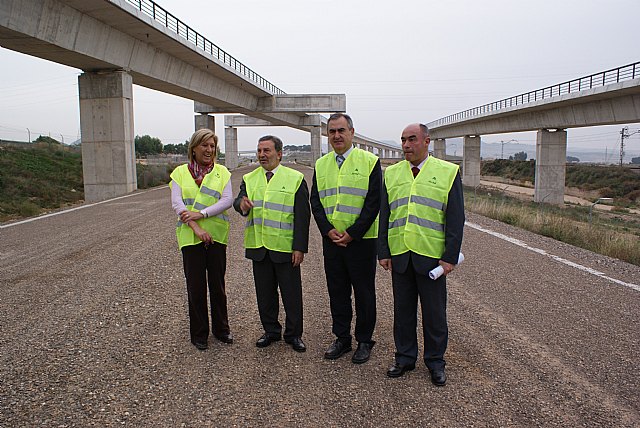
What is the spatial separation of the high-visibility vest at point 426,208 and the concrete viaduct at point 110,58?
593 inches

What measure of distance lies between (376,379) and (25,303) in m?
4.33

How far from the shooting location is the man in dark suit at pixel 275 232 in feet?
15.1

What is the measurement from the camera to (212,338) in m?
5.00

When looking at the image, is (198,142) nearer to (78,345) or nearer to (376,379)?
(78,345)

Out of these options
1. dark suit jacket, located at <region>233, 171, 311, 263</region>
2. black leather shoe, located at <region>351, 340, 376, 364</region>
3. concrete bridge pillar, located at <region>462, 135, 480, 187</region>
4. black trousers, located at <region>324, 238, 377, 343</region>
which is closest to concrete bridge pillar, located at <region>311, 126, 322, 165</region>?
concrete bridge pillar, located at <region>462, 135, 480, 187</region>

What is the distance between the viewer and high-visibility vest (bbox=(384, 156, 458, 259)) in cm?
409

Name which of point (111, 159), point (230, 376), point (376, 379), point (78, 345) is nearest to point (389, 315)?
point (376, 379)

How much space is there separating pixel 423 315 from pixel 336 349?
0.85m

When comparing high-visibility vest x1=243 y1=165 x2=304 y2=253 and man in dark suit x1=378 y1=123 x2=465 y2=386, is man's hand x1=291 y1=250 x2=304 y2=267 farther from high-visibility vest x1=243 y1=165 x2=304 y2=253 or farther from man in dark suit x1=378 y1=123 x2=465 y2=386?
man in dark suit x1=378 y1=123 x2=465 y2=386

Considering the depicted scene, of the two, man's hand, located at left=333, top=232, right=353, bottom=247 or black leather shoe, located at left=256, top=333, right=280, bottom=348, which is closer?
man's hand, located at left=333, top=232, right=353, bottom=247

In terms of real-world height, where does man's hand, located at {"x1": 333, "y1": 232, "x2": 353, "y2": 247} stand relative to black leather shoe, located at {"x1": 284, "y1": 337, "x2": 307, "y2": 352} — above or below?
above

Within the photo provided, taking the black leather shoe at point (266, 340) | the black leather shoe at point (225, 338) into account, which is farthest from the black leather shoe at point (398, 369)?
the black leather shoe at point (225, 338)

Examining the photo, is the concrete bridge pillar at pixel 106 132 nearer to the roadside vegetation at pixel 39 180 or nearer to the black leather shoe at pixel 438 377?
the roadside vegetation at pixel 39 180

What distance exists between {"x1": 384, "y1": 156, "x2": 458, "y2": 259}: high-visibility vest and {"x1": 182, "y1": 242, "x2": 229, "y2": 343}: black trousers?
5.66 feet
